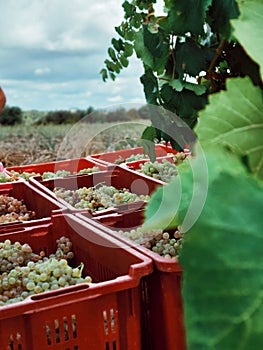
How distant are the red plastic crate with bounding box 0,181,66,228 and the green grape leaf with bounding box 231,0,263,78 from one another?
144 cm

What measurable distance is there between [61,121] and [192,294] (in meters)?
6.71

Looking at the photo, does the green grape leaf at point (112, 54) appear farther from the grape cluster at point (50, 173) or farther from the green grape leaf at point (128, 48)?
the grape cluster at point (50, 173)

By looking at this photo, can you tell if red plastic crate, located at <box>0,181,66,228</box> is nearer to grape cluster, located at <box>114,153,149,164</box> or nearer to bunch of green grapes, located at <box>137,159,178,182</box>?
bunch of green grapes, located at <box>137,159,178,182</box>

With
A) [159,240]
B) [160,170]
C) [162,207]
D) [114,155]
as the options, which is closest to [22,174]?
[114,155]

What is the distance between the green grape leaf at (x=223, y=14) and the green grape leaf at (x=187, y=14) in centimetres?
2

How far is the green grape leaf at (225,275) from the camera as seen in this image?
27 cm

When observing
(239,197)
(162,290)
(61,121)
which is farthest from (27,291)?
(61,121)

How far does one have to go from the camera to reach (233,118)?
0.38m

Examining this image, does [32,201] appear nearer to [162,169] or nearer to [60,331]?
[162,169]

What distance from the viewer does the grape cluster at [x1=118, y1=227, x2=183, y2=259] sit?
1.48 metres

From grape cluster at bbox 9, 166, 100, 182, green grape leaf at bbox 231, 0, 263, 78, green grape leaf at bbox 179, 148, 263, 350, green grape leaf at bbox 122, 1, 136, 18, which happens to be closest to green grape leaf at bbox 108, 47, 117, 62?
green grape leaf at bbox 122, 1, 136, 18

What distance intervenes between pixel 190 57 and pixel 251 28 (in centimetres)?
61

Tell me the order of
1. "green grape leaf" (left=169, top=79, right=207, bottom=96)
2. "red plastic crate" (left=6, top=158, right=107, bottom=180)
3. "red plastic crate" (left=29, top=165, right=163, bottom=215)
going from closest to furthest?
1. "green grape leaf" (left=169, top=79, right=207, bottom=96)
2. "red plastic crate" (left=29, top=165, right=163, bottom=215)
3. "red plastic crate" (left=6, top=158, right=107, bottom=180)

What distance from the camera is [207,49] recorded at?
1.01 m
